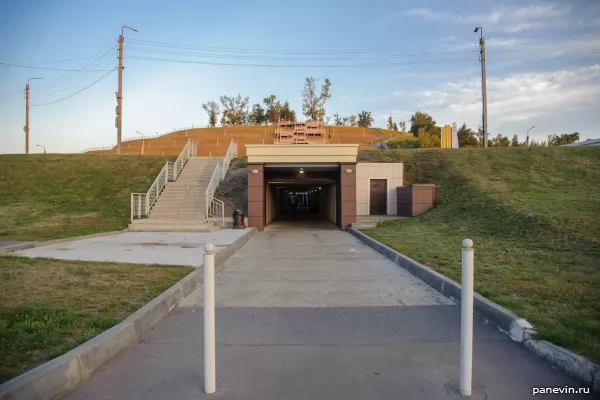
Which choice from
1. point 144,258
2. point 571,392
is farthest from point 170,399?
point 144,258

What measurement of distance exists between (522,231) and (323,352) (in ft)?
33.0

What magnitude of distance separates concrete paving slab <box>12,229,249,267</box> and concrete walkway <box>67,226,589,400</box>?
3256 mm

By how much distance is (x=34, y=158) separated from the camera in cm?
3288

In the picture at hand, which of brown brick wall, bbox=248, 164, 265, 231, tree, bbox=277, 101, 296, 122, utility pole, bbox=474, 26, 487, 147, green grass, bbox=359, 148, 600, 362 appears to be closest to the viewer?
green grass, bbox=359, 148, 600, 362

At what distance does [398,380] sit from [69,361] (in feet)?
9.19

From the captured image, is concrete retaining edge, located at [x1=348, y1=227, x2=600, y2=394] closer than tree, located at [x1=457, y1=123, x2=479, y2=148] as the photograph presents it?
Yes

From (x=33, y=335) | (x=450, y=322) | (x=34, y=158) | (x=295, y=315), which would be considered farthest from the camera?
(x=34, y=158)

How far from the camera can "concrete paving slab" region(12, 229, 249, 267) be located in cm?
1016

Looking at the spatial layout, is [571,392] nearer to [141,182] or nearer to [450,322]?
→ [450,322]

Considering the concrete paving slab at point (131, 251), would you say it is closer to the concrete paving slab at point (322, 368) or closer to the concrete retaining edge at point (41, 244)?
the concrete retaining edge at point (41, 244)

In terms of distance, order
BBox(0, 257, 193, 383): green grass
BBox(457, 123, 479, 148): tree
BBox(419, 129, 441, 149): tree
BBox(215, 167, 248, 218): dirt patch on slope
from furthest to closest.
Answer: BBox(457, 123, 479, 148): tree
BBox(419, 129, 441, 149): tree
BBox(215, 167, 248, 218): dirt patch on slope
BBox(0, 257, 193, 383): green grass

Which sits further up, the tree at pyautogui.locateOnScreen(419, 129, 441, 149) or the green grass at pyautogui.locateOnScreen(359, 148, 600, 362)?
the tree at pyautogui.locateOnScreen(419, 129, 441, 149)

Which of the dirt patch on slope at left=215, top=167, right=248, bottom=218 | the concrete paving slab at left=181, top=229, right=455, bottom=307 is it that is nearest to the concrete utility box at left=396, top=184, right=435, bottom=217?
the dirt patch on slope at left=215, top=167, right=248, bottom=218

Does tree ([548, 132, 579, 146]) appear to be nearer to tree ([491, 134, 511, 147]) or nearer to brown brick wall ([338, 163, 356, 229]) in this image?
tree ([491, 134, 511, 147])
